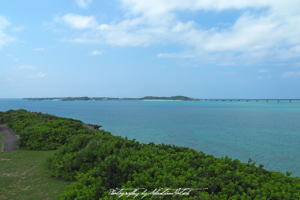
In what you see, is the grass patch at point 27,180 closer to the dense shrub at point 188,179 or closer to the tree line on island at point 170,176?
the tree line on island at point 170,176

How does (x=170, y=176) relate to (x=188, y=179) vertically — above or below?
above

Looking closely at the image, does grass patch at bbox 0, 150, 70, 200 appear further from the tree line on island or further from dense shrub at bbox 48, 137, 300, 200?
dense shrub at bbox 48, 137, 300, 200

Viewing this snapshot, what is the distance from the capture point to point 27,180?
7.44m

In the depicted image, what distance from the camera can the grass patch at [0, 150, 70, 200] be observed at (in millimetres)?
6366

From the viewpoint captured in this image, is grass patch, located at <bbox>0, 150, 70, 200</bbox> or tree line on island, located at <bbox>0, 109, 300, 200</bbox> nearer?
tree line on island, located at <bbox>0, 109, 300, 200</bbox>

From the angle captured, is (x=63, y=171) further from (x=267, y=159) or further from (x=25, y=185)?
(x=267, y=159)

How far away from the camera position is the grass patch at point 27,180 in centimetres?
637

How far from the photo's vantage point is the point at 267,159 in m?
16.6

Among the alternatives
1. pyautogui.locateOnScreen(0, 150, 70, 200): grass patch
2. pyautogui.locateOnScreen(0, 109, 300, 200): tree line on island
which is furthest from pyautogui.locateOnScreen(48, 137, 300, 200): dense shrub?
pyautogui.locateOnScreen(0, 150, 70, 200): grass patch

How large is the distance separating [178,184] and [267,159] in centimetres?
1604

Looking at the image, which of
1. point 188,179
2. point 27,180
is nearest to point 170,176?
point 188,179

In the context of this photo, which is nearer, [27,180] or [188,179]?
[188,179]

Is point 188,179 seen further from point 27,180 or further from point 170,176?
point 27,180

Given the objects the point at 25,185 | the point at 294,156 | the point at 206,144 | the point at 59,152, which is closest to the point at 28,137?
the point at 59,152
